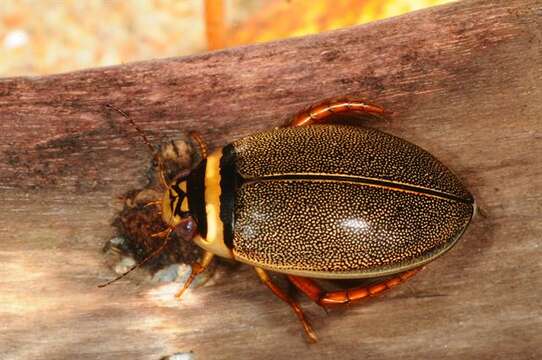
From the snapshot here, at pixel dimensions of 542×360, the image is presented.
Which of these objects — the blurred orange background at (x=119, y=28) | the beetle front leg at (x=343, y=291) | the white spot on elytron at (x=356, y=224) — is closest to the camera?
the white spot on elytron at (x=356, y=224)

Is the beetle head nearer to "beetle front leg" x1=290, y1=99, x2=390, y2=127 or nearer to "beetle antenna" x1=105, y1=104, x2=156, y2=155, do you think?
"beetle antenna" x1=105, y1=104, x2=156, y2=155

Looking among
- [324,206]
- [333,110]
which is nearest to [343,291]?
[324,206]

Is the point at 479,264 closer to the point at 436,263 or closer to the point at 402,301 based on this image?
the point at 436,263

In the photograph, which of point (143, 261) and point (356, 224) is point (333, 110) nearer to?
point (356, 224)

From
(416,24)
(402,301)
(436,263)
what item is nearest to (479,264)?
(436,263)

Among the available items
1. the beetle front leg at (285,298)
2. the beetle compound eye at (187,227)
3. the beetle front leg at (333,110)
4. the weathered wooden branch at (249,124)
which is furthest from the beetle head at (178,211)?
the beetle front leg at (333,110)

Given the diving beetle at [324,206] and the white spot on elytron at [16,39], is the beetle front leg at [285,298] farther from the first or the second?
the white spot on elytron at [16,39]

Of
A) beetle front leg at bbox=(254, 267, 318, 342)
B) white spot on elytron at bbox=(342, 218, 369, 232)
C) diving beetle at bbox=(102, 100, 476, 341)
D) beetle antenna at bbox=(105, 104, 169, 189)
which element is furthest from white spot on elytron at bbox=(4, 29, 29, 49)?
white spot on elytron at bbox=(342, 218, 369, 232)
